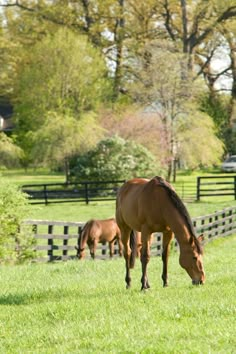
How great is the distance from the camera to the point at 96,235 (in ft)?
59.0

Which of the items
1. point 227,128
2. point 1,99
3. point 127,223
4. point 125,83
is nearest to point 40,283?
point 127,223

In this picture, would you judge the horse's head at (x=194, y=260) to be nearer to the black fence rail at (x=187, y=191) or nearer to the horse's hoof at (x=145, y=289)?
the horse's hoof at (x=145, y=289)

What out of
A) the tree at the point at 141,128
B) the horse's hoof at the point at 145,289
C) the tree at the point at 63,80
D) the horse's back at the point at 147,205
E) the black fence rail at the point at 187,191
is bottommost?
the black fence rail at the point at 187,191

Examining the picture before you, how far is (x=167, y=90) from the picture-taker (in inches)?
1892

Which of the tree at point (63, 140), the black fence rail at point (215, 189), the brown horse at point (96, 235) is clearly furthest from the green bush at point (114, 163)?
the brown horse at point (96, 235)

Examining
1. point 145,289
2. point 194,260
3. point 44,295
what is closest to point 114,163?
point 44,295

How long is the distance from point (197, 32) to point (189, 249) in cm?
4983

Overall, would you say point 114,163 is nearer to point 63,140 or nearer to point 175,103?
point 63,140

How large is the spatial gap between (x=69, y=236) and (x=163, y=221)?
362 inches

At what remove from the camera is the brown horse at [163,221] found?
856 cm

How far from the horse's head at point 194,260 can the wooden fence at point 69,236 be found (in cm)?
857

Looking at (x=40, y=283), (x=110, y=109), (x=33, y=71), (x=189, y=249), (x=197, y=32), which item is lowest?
(x=40, y=283)

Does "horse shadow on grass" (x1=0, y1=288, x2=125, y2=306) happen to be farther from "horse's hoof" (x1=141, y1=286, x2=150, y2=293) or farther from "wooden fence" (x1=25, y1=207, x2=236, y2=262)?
"wooden fence" (x1=25, y1=207, x2=236, y2=262)

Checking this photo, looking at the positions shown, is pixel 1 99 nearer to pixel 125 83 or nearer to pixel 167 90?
pixel 125 83
